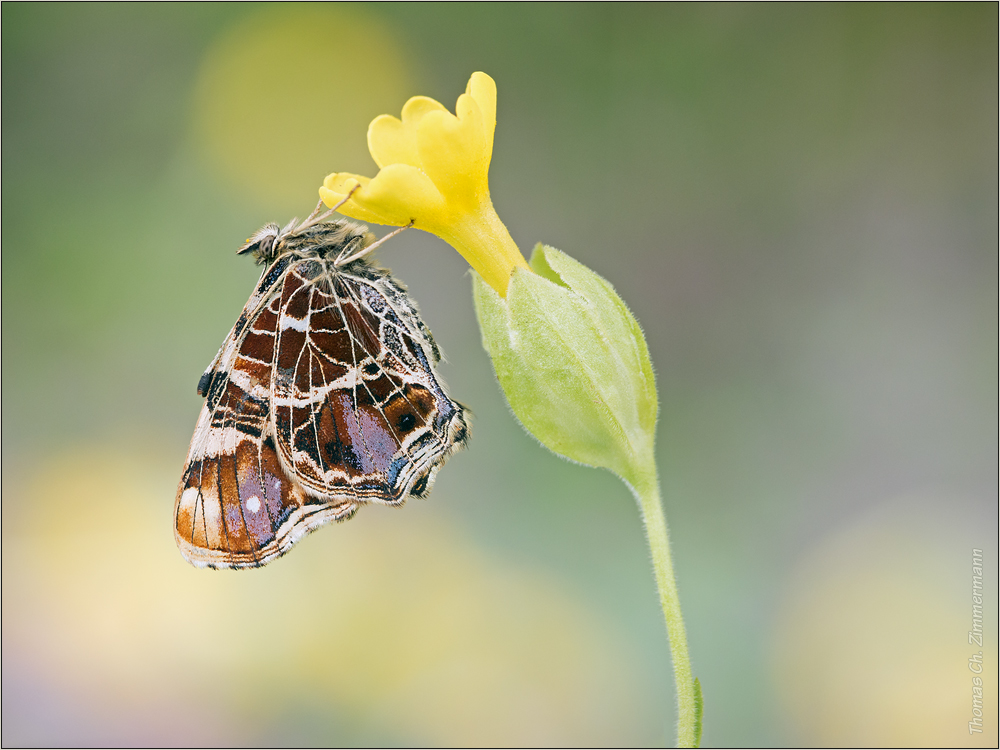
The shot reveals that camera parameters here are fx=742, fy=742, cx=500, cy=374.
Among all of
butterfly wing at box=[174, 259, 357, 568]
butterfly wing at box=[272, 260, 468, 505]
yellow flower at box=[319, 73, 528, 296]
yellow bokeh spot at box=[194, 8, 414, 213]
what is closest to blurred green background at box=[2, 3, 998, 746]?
yellow bokeh spot at box=[194, 8, 414, 213]

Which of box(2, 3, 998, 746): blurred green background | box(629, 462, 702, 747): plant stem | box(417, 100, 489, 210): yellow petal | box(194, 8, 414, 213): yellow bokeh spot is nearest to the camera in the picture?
box(629, 462, 702, 747): plant stem

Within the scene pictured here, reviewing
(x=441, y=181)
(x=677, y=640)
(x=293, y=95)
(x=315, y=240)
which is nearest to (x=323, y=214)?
(x=315, y=240)

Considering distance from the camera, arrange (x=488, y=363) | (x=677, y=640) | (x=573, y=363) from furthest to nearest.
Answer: (x=488, y=363)
(x=573, y=363)
(x=677, y=640)

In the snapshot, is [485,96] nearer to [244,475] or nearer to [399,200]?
[399,200]

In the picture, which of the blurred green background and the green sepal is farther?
the blurred green background

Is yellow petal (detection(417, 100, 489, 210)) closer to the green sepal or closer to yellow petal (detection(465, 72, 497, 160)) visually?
yellow petal (detection(465, 72, 497, 160))

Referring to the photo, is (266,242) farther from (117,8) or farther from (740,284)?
(117,8)

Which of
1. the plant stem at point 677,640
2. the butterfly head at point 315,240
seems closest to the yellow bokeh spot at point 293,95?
the butterfly head at point 315,240
